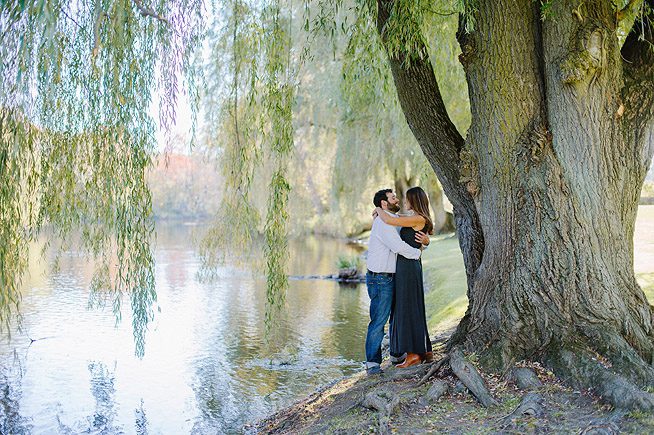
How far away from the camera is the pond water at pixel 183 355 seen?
5.91 m

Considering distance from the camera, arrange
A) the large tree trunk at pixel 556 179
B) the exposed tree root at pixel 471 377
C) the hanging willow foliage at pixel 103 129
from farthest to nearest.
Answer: the hanging willow foliage at pixel 103 129
the large tree trunk at pixel 556 179
the exposed tree root at pixel 471 377

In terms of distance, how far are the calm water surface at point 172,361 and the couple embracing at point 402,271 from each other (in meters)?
1.61

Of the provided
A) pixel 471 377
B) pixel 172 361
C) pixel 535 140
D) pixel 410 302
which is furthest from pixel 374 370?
pixel 172 361

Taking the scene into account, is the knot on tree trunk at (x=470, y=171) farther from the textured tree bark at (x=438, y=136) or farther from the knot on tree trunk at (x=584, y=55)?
the knot on tree trunk at (x=584, y=55)

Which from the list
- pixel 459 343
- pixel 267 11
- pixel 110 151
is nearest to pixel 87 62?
pixel 110 151

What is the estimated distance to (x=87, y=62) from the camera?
495cm

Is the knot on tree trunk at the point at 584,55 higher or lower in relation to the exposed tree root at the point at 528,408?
higher

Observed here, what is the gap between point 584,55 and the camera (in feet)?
13.8

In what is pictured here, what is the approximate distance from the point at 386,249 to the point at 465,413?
1464 millimetres

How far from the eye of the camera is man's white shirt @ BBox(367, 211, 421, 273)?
4.85 m

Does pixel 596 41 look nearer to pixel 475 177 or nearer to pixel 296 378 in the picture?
pixel 475 177

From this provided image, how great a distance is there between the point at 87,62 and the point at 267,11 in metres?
1.52

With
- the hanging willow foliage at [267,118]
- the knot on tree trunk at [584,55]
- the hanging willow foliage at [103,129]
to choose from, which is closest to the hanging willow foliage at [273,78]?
the hanging willow foliage at [267,118]

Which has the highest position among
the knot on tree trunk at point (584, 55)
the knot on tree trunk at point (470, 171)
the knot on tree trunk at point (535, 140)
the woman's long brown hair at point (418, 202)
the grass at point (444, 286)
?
the knot on tree trunk at point (584, 55)
